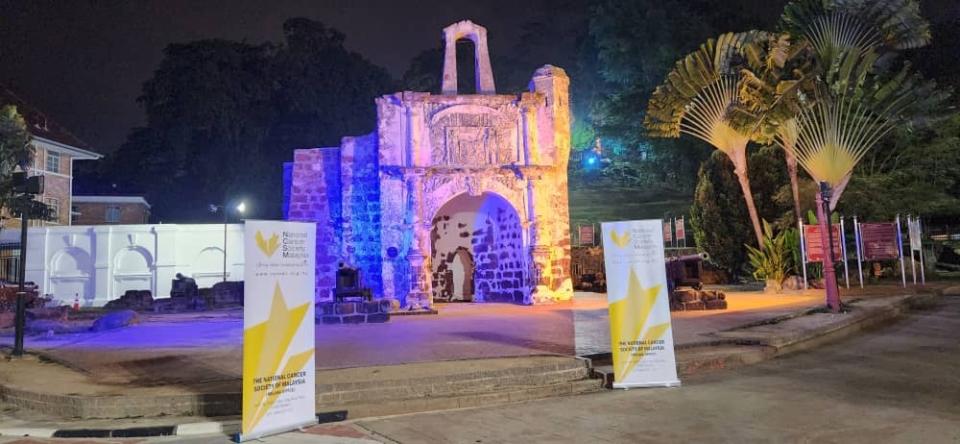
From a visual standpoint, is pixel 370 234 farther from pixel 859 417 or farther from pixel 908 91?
pixel 908 91

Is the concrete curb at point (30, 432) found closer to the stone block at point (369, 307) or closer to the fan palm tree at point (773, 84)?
the stone block at point (369, 307)

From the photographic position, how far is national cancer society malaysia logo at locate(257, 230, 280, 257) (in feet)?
18.4

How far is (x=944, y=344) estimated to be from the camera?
9367mm

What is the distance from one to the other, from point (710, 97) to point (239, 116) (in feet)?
95.6

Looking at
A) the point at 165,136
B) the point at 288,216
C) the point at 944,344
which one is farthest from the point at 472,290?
the point at 165,136

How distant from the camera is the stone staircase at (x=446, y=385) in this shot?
6621 mm

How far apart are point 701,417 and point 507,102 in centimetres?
1360

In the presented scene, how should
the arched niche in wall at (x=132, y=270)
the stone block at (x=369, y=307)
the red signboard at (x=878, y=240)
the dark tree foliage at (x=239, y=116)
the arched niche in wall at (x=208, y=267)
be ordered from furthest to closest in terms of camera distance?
the dark tree foliage at (x=239, y=116), the arched niche in wall at (x=208, y=267), the arched niche in wall at (x=132, y=270), the red signboard at (x=878, y=240), the stone block at (x=369, y=307)

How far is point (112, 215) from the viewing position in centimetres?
3578

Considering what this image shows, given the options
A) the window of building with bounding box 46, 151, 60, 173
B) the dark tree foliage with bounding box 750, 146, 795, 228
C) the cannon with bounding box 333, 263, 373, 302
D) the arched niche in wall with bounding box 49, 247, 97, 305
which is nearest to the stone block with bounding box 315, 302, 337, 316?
the cannon with bounding box 333, 263, 373, 302

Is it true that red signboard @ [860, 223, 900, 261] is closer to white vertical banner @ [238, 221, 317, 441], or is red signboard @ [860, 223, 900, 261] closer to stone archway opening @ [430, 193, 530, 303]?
stone archway opening @ [430, 193, 530, 303]

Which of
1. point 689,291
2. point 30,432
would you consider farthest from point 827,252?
point 30,432

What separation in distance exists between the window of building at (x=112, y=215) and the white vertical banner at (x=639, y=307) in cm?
3560

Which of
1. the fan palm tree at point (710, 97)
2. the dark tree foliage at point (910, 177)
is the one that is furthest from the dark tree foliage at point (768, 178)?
the fan palm tree at point (710, 97)
